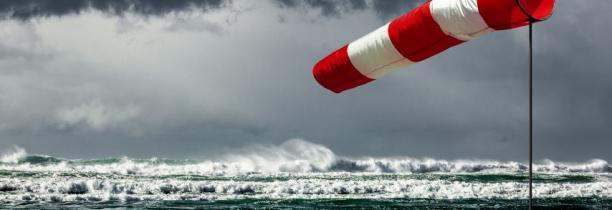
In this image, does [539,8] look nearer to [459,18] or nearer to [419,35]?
[459,18]

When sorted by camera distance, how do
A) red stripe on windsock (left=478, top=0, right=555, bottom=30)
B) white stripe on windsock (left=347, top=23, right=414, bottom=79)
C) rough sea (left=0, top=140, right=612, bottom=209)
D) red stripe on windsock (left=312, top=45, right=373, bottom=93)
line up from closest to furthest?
red stripe on windsock (left=478, top=0, right=555, bottom=30) < white stripe on windsock (left=347, top=23, right=414, bottom=79) < red stripe on windsock (left=312, top=45, right=373, bottom=93) < rough sea (left=0, top=140, right=612, bottom=209)

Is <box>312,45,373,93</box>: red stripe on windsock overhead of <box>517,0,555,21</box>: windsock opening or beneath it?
beneath

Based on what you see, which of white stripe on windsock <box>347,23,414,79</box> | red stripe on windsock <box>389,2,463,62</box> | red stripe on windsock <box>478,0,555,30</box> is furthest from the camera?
white stripe on windsock <box>347,23,414,79</box>

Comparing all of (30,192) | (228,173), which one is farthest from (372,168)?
(30,192)

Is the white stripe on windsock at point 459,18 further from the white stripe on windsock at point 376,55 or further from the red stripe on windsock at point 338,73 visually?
the red stripe on windsock at point 338,73

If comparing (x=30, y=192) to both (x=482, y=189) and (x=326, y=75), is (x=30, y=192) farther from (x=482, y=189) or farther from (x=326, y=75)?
(x=326, y=75)

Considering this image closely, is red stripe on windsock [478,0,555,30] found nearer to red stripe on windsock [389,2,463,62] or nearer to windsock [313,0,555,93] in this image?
windsock [313,0,555,93]

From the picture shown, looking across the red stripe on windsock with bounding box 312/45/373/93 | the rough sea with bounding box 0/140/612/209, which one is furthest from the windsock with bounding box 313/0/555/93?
the rough sea with bounding box 0/140/612/209

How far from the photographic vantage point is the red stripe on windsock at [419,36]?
5.48 metres

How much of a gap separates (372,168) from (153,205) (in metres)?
24.5

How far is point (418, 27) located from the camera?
5.51m

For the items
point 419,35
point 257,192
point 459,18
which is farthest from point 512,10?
point 257,192

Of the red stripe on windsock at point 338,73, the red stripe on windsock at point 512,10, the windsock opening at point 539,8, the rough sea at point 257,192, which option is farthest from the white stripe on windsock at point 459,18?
the rough sea at point 257,192

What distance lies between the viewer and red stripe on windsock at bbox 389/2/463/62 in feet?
18.0
